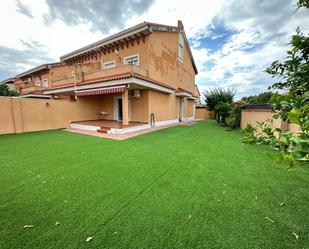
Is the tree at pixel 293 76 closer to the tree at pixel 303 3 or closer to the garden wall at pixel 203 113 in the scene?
the tree at pixel 303 3

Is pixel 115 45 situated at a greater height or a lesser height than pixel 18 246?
greater

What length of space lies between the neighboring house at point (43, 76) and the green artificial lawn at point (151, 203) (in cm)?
2197

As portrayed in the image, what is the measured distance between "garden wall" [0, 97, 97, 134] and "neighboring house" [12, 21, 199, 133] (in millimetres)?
1798

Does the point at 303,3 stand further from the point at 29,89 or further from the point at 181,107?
the point at 29,89

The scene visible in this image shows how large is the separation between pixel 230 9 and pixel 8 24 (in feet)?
67.8

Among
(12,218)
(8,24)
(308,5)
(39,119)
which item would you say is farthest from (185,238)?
(8,24)

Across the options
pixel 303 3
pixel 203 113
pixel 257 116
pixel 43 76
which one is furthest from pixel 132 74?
pixel 203 113

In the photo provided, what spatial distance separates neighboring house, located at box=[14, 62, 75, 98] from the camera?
78.0ft

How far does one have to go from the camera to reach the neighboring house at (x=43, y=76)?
23.8 metres

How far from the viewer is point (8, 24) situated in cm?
1422

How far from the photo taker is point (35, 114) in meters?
13.8

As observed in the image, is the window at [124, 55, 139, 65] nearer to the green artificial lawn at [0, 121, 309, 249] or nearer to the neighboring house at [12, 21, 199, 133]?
the neighboring house at [12, 21, 199, 133]

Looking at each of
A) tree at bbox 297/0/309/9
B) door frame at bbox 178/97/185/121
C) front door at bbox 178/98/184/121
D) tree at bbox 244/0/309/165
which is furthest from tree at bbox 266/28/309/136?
front door at bbox 178/98/184/121

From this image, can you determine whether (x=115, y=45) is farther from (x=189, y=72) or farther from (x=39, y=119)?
(x=189, y=72)
